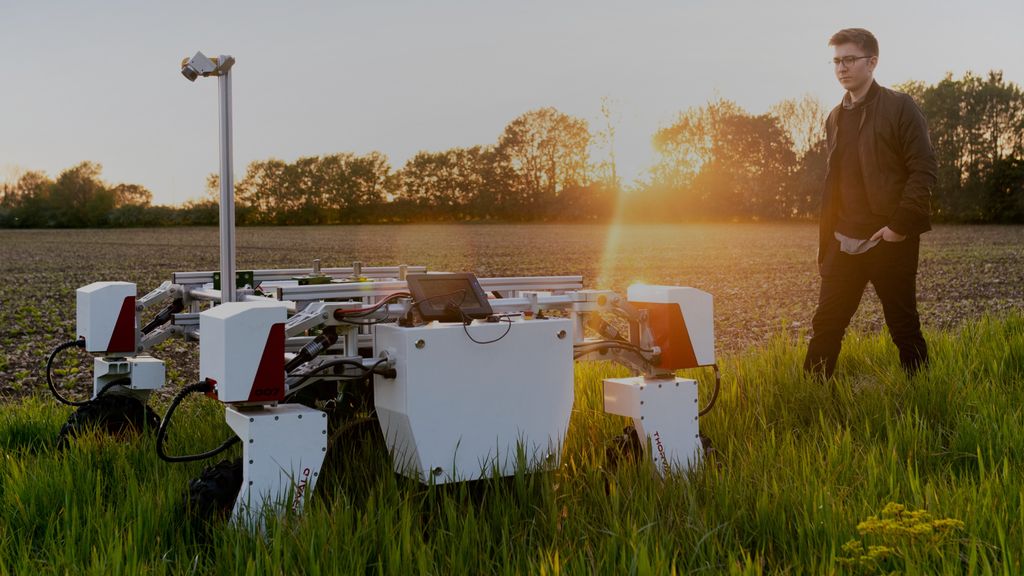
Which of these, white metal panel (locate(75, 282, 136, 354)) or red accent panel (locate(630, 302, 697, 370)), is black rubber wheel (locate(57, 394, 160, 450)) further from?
red accent panel (locate(630, 302, 697, 370))

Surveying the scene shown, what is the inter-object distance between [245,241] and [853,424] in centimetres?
4242

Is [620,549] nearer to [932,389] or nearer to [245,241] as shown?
[932,389]

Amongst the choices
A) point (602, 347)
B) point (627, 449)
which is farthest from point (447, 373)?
point (627, 449)

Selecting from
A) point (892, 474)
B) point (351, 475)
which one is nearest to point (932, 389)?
point (892, 474)

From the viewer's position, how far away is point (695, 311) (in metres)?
4.32

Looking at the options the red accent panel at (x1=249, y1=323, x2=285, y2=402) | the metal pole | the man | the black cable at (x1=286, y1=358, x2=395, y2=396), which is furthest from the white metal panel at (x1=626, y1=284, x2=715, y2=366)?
the metal pole

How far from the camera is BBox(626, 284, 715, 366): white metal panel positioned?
4270 millimetres

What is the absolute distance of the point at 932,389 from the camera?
5.25 m

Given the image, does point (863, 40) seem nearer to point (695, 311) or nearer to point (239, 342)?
point (695, 311)

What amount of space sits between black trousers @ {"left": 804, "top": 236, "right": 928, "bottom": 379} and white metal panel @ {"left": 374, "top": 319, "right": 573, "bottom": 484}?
8.14 feet

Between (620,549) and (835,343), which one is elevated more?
(835,343)

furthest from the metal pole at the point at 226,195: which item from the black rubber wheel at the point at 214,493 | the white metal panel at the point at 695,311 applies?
the white metal panel at the point at 695,311

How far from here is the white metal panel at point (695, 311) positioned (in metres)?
4.27

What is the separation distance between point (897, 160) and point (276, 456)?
4101 millimetres
